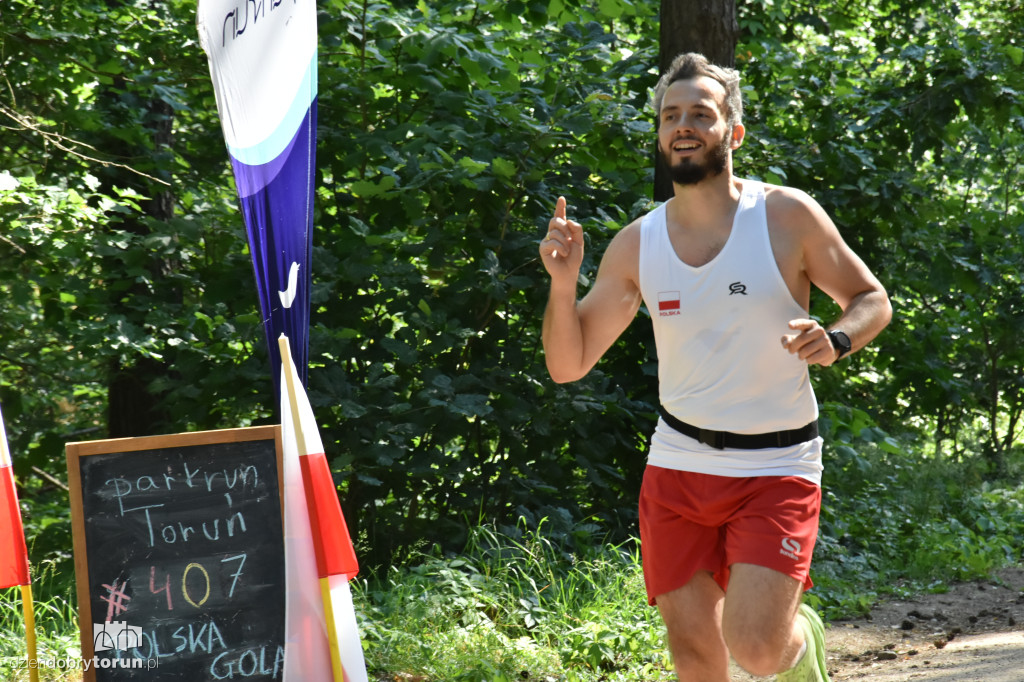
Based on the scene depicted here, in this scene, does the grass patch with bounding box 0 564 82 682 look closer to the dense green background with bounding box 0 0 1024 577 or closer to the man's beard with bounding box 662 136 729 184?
the dense green background with bounding box 0 0 1024 577

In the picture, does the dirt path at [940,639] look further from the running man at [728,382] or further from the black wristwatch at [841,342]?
the black wristwatch at [841,342]

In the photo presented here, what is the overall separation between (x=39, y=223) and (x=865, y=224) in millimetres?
5419

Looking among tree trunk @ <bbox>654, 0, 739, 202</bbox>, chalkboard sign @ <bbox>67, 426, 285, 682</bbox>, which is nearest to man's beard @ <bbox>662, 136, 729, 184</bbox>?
chalkboard sign @ <bbox>67, 426, 285, 682</bbox>

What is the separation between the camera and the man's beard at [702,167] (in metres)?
3.27

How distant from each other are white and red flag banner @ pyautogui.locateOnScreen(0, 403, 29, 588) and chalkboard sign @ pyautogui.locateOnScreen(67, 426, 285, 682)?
0.57 feet

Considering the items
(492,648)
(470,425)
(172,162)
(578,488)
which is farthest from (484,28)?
(492,648)

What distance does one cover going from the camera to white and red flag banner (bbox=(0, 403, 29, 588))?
3.32 m

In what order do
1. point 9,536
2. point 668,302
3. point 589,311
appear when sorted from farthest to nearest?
point 589,311 < point 9,536 < point 668,302

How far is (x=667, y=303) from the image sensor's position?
3248 millimetres

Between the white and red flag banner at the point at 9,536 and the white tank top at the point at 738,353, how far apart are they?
220 cm

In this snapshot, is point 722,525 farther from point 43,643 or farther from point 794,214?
point 43,643

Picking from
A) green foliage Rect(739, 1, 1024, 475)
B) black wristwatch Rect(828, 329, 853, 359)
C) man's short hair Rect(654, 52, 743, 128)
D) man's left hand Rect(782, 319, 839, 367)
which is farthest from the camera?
green foliage Rect(739, 1, 1024, 475)

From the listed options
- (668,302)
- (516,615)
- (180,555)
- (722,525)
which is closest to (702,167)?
(668,302)

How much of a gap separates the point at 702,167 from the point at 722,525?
1.17m
